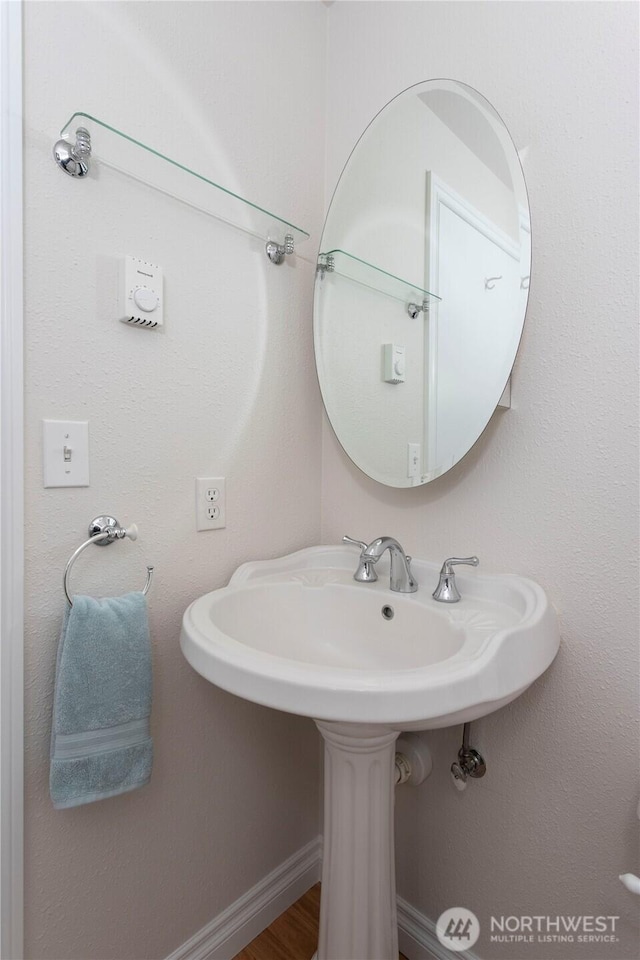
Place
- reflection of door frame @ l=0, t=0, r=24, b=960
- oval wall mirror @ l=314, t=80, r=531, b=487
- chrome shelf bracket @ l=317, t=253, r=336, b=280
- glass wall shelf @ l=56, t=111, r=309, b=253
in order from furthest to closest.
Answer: chrome shelf bracket @ l=317, t=253, r=336, b=280 < oval wall mirror @ l=314, t=80, r=531, b=487 < glass wall shelf @ l=56, t=111, r=309, b=253 < reflection of door frame @ l=0, t=0, r=24, b=960

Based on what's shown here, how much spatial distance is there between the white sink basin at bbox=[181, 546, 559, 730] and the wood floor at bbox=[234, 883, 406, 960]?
689 mm

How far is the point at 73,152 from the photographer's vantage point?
0.80 m

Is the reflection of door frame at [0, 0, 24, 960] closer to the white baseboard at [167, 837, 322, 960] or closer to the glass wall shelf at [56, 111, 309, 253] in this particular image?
the glass wall shelf at [56, 111, 309, 253]

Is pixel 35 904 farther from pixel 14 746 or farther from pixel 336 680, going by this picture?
pixel 336 680

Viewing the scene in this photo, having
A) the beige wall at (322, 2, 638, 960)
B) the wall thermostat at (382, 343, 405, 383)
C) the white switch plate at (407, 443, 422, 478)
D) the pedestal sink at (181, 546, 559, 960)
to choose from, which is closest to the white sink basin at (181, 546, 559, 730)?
the pedestal sink at (181, 546, 559, 960)

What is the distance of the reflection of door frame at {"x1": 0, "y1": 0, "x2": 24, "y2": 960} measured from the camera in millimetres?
739

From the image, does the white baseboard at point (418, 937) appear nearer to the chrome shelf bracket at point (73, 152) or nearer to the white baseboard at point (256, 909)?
the white baseboard at point (256, 909)

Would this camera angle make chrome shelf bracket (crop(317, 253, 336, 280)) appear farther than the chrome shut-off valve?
Yes

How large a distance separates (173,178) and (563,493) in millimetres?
968

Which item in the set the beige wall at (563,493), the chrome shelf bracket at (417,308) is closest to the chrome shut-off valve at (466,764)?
the beige wall at (563,493)

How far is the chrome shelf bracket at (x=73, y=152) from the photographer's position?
0.80 m

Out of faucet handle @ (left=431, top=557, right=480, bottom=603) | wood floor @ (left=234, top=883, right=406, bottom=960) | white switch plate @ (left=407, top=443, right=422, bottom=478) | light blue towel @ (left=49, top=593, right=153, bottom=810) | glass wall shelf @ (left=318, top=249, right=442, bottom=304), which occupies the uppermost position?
glass wall shelf @ (left=318, top=249, right=442, bottom=304)

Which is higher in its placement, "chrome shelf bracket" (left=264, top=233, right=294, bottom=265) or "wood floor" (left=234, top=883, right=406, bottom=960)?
"chrome shelf bracket" (left=264, top=233, right=294, bottom=265)

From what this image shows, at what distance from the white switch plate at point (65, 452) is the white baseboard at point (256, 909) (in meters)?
1.01
